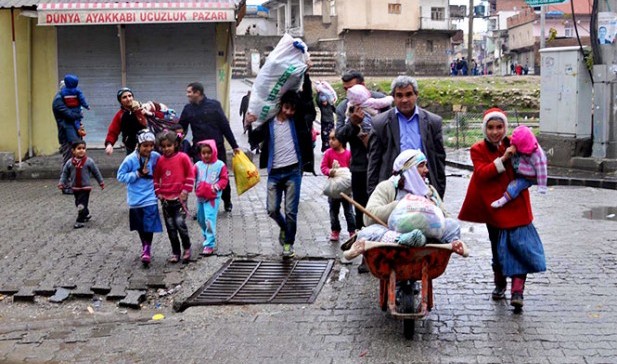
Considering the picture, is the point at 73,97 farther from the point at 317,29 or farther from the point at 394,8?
the point at 394,8

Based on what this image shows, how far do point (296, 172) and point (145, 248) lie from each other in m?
1.76

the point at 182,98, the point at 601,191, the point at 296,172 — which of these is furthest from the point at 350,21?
the point at 296,172

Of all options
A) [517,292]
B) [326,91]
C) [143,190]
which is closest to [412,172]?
[517,292]

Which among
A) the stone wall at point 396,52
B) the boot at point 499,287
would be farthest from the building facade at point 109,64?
the stone wall at point 396,52

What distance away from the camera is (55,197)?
1308cm

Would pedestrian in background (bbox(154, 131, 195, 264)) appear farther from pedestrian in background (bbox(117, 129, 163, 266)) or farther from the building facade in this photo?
the building facade

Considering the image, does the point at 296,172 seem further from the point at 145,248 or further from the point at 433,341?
the point at 433,341

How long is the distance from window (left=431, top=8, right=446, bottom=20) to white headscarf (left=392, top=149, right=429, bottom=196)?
59438 millimetres

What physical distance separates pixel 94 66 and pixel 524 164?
13028mm

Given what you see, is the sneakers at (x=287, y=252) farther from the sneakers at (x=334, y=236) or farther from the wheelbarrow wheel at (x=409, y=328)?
the wheelbarrow wheel at (x=409, y=328)

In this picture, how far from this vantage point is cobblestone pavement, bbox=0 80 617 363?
18.9 ft

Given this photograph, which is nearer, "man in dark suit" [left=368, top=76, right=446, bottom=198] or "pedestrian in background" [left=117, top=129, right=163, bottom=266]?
"man in dark suit" [left=368, top=76, right=446, bottom=198]

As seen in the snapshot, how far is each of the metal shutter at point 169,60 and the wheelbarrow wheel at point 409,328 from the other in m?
12.3

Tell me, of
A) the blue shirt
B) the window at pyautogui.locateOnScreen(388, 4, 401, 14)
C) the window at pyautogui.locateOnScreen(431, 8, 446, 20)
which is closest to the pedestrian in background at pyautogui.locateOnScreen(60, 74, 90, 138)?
the blue shirt
